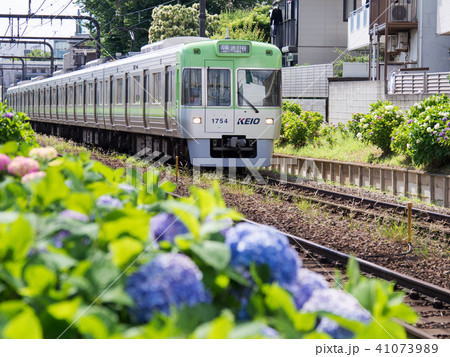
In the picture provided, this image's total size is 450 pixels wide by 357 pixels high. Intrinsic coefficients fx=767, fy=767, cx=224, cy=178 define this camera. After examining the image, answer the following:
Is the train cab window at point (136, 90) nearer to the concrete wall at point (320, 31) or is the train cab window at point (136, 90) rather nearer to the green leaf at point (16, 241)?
the green leaf at point (16, 241)

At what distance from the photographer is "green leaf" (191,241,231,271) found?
1.97 meters

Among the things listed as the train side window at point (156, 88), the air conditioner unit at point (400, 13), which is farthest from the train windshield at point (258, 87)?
the air conditioner unit at point (400, 13)

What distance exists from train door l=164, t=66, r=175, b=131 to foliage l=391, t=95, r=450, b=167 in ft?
16.7

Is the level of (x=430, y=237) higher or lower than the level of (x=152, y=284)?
lower

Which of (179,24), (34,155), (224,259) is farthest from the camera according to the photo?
(179,24)

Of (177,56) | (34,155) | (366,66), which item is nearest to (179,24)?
(366,66)

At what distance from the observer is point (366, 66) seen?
30984 mm

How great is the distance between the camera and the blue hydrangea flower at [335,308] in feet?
6.46

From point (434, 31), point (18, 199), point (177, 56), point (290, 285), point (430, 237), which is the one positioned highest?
point (434, 31)

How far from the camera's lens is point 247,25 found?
145 ft

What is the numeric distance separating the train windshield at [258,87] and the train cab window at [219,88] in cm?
25

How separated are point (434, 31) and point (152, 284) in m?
25.8

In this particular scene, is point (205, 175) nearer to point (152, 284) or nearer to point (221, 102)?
point (221, 102)

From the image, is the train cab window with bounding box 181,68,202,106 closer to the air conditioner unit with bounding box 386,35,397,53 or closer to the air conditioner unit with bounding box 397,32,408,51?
the air conditioner unit with bounding box 397,32,408,51
